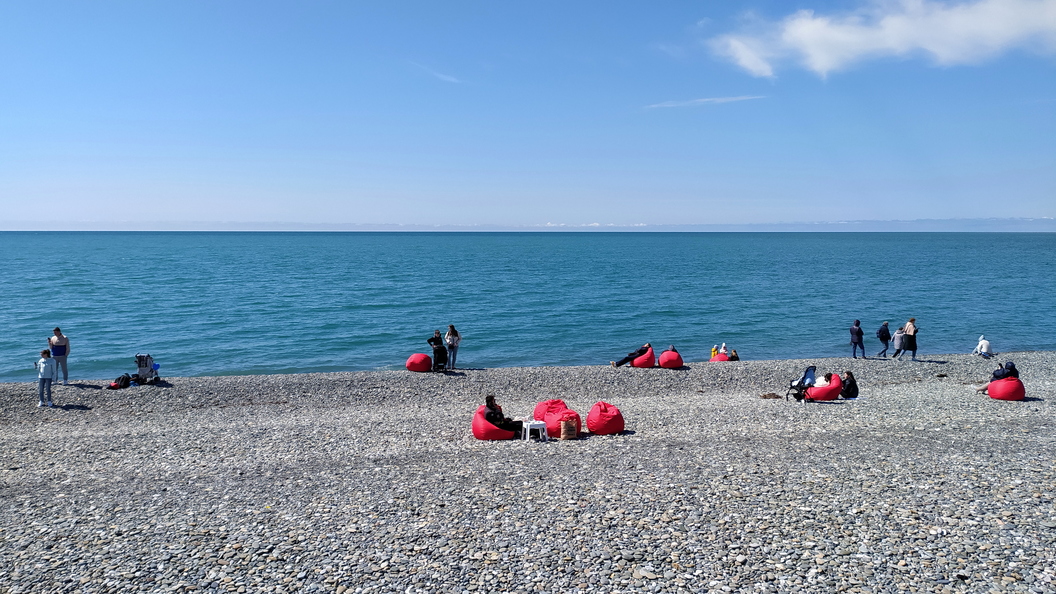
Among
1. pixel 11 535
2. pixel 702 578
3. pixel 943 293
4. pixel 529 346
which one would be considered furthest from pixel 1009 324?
pixel 11 535

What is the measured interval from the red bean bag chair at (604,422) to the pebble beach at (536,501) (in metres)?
0.43

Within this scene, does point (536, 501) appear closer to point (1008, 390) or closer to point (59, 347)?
point (1008, 390)

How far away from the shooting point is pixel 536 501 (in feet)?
37.8

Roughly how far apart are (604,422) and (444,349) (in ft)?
35.8

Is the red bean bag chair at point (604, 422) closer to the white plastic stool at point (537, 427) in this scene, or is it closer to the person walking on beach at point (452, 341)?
the white plastic stool at point (537, 427)

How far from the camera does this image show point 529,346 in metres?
36.9

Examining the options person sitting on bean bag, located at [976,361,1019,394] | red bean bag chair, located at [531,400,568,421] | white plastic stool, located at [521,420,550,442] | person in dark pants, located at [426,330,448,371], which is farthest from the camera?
person in dark pants, located at [426,330,448,371]

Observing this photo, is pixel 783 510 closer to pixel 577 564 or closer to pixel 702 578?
pixel 702 578

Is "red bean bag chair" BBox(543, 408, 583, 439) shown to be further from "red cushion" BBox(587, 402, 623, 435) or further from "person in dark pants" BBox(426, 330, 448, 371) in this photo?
"person in dark pants" BBox(426, 330, 448, 371)

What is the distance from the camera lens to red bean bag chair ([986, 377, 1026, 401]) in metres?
20.2

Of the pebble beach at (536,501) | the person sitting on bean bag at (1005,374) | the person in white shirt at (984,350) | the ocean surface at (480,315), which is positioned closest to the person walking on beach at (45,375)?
the pebble beach at (536,501)

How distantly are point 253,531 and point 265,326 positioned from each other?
3493cm

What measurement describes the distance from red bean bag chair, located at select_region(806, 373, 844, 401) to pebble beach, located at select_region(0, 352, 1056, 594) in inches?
21.5

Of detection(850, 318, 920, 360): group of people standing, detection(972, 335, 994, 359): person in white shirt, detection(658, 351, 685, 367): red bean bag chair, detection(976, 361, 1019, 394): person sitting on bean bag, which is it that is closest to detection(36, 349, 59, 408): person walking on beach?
detection(658, 351, 685, 367): red bean bag chair
